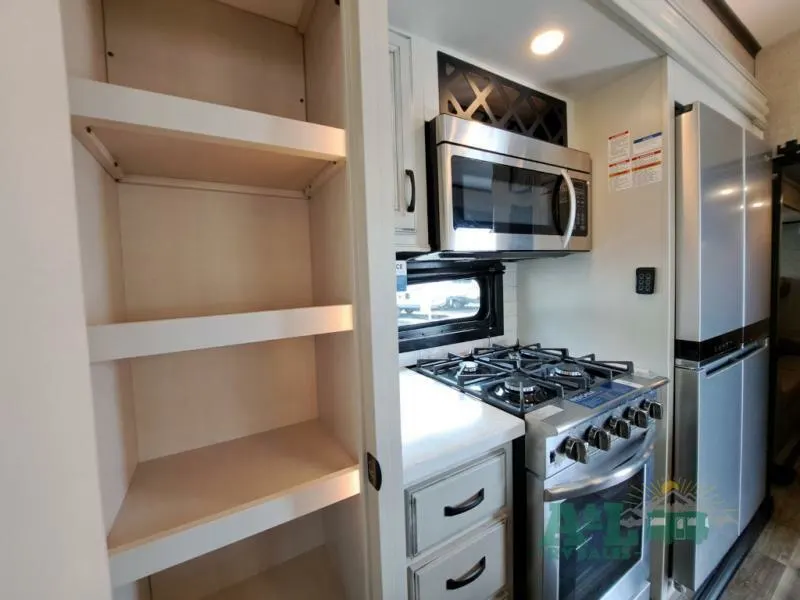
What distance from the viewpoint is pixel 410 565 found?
0.76 metres

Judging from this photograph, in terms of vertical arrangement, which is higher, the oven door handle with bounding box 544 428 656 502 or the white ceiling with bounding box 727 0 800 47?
the white ceiling with bounding box 727 0 800 47

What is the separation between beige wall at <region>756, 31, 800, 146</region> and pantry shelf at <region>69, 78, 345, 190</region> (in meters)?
2.62

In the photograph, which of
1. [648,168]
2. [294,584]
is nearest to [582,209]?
[648,168]

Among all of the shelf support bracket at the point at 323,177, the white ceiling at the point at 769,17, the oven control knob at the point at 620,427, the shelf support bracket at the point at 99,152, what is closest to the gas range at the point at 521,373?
the oven control knob at the point at 620,427

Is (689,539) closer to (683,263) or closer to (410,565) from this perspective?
(683,263)

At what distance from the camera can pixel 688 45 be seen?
120 cm

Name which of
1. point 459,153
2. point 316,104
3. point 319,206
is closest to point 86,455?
point 319,206

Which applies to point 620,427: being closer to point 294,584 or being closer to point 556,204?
point 556,204

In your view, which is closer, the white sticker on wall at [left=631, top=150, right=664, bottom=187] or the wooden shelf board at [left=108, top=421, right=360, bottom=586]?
the wooden shelf board at [left=108, top=421, right=360, bottom=586]

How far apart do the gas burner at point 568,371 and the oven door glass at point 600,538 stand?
14.1 inches

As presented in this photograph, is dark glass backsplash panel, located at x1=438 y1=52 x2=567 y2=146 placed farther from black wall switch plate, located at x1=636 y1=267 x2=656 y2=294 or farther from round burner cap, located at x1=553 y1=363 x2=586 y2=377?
round burner cap, located at x1=553 y1=363 x2=586 y2=377

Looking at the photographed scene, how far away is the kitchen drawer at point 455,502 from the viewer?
759 mm

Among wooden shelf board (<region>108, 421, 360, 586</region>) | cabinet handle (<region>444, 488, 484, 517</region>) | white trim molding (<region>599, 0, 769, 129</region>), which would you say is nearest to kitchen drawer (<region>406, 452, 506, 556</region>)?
cabinet handle (<region>444, 488, 484, 517</region>)

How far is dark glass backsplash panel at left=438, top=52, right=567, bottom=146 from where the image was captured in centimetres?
110
